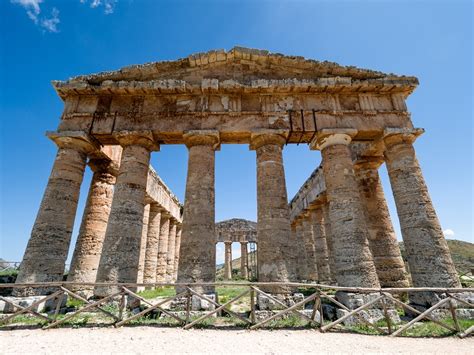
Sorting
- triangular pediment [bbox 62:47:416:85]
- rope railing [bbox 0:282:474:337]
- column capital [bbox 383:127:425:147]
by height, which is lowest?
rope railing [bbox 0:282:474:337]

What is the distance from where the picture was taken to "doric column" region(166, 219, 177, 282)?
21.0 meters

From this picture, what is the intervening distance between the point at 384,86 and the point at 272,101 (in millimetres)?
4872

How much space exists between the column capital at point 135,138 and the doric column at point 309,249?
14.0 m

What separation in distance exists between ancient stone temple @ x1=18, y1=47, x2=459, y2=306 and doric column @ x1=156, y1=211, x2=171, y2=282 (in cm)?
853

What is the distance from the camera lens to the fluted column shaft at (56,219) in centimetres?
864

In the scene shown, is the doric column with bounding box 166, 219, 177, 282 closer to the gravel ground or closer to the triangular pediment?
the triangular pediment

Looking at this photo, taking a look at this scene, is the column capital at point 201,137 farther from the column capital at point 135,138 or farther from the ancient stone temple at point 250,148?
the column capital at point 135,138

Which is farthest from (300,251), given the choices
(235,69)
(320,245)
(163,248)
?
→ (235,69)

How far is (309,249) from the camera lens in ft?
66.6

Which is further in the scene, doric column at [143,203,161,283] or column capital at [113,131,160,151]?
doric column at [143,203,161,283]

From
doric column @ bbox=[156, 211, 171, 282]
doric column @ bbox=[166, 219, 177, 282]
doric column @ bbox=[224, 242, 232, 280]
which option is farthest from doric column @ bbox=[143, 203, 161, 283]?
doric column @ bbox=[224, 242, 232, 280]

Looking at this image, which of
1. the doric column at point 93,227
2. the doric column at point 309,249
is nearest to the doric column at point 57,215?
the doric column at point 93,227

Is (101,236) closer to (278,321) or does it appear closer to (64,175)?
(64,175)

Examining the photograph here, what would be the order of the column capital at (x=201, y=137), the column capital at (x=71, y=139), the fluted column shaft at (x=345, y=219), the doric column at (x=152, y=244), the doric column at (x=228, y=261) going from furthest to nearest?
the doric column at (x=228, y=261), the doric column at (x=152, y=244), the column capital at (x=201, y=137), the column capital at (x=71, y=139), the fluted column shaft at (x=345, y=219)
